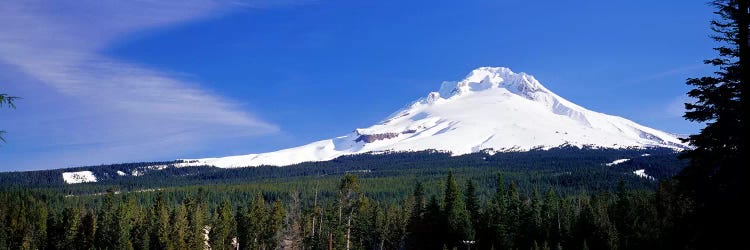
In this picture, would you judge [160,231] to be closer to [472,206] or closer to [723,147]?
[472,206]

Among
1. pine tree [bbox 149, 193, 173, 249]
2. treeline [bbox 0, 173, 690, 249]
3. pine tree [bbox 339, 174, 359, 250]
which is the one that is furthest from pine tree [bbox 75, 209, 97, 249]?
pine tree [bbox 339, 174, 359, 250]

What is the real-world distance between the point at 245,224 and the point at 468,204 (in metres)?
36.0

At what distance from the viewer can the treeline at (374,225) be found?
231 feet

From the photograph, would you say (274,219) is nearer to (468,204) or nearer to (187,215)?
(187,215)

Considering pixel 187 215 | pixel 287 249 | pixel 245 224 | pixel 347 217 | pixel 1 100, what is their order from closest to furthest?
pixel 1 100, pixel 347 217, pixel 287 249, pixel 245 224, pixel 187 215

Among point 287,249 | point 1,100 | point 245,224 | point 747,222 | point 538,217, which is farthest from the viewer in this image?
point 245,224

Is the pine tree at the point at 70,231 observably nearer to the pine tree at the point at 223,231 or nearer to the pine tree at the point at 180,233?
the pine tree at the point at 180,233

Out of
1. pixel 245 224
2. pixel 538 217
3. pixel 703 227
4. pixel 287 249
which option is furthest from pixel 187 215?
pixel 703 227

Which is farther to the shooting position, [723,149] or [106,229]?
[106,229]

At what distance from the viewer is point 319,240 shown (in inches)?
2763

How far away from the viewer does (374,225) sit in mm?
95750

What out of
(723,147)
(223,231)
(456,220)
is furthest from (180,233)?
(723,147)

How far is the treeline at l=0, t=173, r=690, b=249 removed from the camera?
231 ft

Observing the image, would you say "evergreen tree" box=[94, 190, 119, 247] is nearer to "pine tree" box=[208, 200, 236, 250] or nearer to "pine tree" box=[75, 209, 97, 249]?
"pine tree" box=[75, 209, 97, 249]
